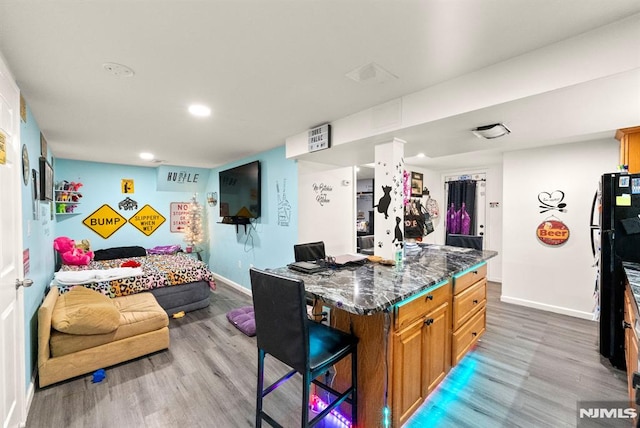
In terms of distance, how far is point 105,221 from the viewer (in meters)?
5.10

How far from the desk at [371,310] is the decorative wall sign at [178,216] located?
4.79m

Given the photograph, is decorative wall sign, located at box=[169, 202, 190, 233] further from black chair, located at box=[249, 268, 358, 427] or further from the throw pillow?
black chair, located at box=[249, 268, 358, 427]

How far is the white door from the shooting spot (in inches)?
56.9

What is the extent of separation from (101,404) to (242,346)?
1.12 meters

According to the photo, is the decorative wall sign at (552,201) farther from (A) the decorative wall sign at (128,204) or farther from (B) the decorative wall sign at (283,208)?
(A) the decorative wall sign at (128,204)

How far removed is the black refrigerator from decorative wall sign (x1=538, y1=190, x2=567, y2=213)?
132 centimetres

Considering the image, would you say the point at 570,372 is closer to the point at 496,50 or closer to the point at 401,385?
the point at 401,385

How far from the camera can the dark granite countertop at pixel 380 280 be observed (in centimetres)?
141

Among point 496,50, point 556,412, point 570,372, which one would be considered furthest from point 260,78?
point 570,372

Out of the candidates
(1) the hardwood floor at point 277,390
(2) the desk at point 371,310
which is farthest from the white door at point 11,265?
(2) the desk at point 371,310

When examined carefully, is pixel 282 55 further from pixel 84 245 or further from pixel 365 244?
pixel 84 245

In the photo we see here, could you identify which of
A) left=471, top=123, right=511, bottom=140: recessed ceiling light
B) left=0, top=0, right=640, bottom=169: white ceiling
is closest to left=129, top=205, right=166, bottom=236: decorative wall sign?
left=0, top=0, right=640, bottom=169: white ceiling

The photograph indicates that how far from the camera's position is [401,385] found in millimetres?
1581

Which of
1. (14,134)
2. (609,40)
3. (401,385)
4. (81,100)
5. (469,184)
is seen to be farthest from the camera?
(469,184)
